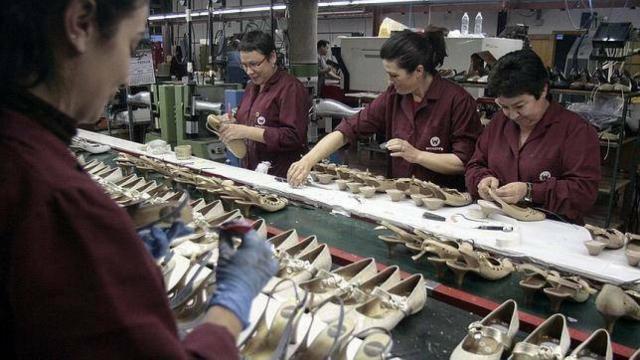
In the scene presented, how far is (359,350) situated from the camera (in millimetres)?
1439

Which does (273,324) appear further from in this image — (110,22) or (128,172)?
(128,172)

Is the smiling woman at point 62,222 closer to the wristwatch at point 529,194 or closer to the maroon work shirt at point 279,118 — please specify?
the wristwatch at point 529,194

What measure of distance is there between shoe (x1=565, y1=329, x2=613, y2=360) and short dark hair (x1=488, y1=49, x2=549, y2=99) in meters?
1.30

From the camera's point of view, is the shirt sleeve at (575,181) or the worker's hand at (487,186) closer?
the shirt sleeve at (575,181)

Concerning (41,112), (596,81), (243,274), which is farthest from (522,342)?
(596,81)

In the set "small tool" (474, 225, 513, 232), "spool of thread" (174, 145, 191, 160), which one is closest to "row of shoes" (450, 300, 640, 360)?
"small tool" (474, 225, 513, 232)

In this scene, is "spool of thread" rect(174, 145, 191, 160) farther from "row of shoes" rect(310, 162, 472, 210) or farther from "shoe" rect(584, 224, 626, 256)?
"shoe" rect(584, 224, 626, 256)

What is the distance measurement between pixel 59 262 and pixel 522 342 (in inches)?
48.5

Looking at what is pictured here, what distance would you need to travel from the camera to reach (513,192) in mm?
2531

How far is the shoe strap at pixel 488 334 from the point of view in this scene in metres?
1.52

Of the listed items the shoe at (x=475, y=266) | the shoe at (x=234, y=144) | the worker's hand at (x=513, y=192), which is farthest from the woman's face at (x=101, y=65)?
the shoe at (x=234, y=144)

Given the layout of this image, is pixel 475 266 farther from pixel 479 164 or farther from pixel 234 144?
pixel 234 144

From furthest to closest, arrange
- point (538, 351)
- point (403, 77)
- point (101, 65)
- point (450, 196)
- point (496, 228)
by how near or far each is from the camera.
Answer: point (403, 77), point (450, 196), point (496, 228), point (538, 351), point (101, 65)

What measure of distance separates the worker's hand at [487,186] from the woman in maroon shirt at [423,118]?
34 centimetres
